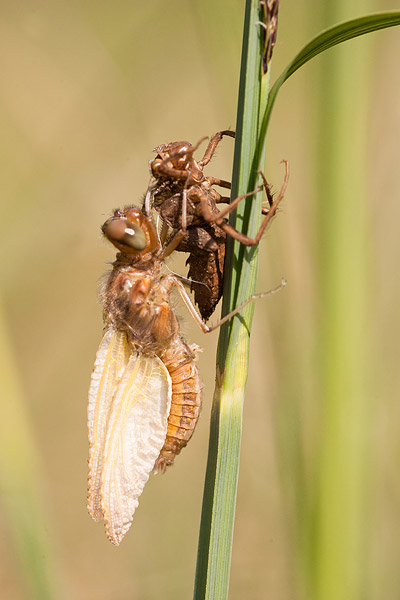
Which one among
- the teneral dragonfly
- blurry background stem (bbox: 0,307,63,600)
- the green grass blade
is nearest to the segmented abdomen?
the teneral dragonfly

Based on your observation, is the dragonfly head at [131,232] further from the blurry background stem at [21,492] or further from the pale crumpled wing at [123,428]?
the blurry background stem at [21,492]

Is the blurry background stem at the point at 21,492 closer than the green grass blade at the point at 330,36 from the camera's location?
No

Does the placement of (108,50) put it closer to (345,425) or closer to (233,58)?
(233,58)

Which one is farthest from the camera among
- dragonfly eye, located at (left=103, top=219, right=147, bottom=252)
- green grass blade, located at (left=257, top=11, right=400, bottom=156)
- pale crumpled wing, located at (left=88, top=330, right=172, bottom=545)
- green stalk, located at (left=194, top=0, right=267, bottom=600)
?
dragonfly eye, located at (left=103, top=219, right=147, bottom=252)

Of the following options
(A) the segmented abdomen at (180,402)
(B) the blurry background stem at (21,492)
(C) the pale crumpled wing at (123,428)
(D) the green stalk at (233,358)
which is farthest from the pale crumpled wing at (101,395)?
(D) the green stalk at (233,358)

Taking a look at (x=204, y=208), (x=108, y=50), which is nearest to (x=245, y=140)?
(x=204, y=208)

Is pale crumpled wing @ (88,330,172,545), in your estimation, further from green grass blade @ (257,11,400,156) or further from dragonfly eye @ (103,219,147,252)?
green grass blade @ (257,11,400,156)
